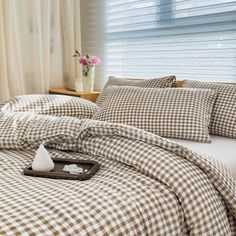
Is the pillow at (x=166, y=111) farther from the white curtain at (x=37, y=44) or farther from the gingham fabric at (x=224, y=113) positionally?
the white curtain at (x=37, y=44)

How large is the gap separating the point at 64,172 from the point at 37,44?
2.17m

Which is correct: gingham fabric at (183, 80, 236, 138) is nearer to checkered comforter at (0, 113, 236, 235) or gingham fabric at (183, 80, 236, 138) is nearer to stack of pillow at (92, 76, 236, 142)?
stack of pillow at (92, 76, 236, 142)

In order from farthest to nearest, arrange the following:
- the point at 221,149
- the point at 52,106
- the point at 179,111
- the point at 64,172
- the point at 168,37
Answer: the point at 168,37
the point at 52,106
the point at 179,111
the point at 221,149
the point at 64,172

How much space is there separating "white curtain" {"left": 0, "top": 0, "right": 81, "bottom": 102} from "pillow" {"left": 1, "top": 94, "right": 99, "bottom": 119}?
0.94m

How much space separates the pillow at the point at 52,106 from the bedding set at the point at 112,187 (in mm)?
349

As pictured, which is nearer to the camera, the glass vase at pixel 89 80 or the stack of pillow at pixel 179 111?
the stack of pillow at pixel 179 111

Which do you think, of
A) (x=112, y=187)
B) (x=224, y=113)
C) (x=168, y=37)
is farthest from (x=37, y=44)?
(x=112, y=187)

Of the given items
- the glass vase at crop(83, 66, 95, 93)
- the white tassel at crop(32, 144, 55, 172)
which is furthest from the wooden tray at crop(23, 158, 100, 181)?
the glass vase at crop(83, 66, 95, 93)

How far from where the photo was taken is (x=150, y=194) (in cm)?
92

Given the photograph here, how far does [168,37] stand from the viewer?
8.31 feet

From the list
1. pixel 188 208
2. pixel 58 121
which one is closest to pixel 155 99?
pixel 58 121

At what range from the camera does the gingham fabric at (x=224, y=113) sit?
5.45ft

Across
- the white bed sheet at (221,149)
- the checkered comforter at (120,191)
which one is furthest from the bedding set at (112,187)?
the white bed sheet at (221,149)

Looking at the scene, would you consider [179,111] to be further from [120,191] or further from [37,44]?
[37,44]
